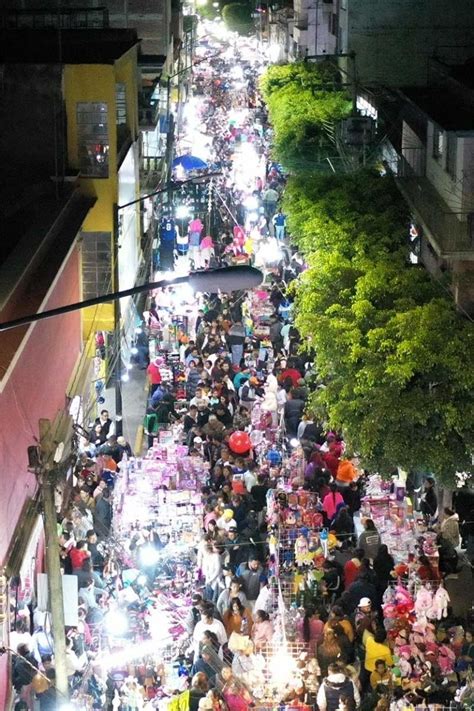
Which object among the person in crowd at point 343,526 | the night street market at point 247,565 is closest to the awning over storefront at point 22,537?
the night street market at point 247,565

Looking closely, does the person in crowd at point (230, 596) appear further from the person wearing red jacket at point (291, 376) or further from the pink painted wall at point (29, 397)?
the person wearing red jacket at point (291, 376)

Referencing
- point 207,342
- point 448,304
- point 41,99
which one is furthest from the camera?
point 207,342

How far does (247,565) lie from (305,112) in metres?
29.1

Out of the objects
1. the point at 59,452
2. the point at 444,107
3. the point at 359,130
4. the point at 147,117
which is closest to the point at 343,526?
the point at 59,452

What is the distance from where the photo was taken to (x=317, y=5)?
59.7m

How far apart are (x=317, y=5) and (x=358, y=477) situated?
42938 millimetres

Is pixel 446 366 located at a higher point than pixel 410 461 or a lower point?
higher

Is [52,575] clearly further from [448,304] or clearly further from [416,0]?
[416,0]

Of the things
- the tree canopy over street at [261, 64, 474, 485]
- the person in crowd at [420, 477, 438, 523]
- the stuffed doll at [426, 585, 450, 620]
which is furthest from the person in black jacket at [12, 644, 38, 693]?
the person in crowd at [420, 477, 438, 523]

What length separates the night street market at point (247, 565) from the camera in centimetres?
1380

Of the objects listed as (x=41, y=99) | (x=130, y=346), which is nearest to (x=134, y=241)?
(x=130, y=346)

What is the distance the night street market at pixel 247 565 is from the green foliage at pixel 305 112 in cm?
1515

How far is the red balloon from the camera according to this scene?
819 inches

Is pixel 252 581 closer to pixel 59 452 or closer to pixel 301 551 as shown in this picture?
pixel 301 551
